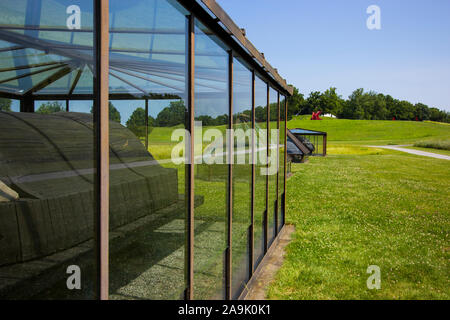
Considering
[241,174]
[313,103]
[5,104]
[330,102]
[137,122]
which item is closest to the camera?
[5,104]

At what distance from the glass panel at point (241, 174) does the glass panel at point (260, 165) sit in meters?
0.43

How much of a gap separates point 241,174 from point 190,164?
1.75m

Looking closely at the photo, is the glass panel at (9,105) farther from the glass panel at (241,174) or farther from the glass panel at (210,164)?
the glass panel at (241,174)

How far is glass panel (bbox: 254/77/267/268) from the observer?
4914mm

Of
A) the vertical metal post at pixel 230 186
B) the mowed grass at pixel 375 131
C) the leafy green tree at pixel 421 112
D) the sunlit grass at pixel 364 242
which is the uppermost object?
the leafy green tree at pixel 421 112

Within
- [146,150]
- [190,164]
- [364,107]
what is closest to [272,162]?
[190,164]

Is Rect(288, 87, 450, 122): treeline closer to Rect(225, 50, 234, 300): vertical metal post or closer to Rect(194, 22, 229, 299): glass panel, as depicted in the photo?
Rect(225, 50, 234, 300): vertical metal post

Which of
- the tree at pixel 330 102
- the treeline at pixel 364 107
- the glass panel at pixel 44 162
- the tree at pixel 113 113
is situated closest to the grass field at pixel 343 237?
the tree at pixel 113 113

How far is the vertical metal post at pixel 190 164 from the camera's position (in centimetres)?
236

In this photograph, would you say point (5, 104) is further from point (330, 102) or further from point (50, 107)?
point (330, 102)

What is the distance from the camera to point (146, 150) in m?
1.77

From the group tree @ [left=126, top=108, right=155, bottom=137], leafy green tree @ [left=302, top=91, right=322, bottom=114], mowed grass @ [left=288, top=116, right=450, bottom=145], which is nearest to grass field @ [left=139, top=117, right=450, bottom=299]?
tree @ [left=126, top=108, right=155, bottom=137]

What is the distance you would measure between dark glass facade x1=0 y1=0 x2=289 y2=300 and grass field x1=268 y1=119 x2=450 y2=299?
286 cm
